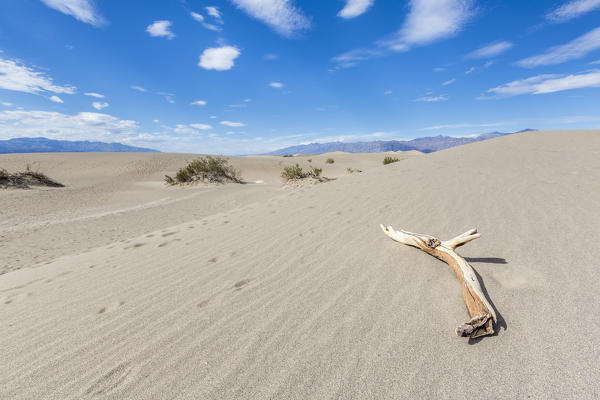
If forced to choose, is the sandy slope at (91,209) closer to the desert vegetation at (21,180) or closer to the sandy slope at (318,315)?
the desert vegetation at (21,180)

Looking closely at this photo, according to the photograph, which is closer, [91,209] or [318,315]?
[318,315]

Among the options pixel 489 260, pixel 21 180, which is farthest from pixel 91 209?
pixel 489 260

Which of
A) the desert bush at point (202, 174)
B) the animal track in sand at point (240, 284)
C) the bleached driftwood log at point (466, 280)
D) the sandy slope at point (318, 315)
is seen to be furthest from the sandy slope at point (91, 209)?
the bleached driftwood log at point (466, 280)

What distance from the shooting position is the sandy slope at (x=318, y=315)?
1485 mm

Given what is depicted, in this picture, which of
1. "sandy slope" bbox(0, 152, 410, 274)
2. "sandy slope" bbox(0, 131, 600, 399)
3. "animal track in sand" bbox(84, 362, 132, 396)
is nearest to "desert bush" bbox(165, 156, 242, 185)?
"sandy slope" bbox(0, 152, 410, 274)

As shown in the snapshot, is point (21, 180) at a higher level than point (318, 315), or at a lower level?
higher

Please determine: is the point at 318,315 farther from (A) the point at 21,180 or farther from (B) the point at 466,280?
(A) the point at 21,180

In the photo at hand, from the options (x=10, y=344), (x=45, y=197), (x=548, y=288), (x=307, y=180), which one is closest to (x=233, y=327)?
(x=10, y=344)

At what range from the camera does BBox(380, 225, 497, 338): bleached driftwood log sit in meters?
1.68

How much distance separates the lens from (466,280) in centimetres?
207

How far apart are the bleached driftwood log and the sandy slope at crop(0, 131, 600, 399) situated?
84 millimetres

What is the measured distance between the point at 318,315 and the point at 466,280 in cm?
119

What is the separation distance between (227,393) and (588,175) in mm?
7804

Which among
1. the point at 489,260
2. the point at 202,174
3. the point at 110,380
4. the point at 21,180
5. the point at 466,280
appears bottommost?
the point at 110,380
